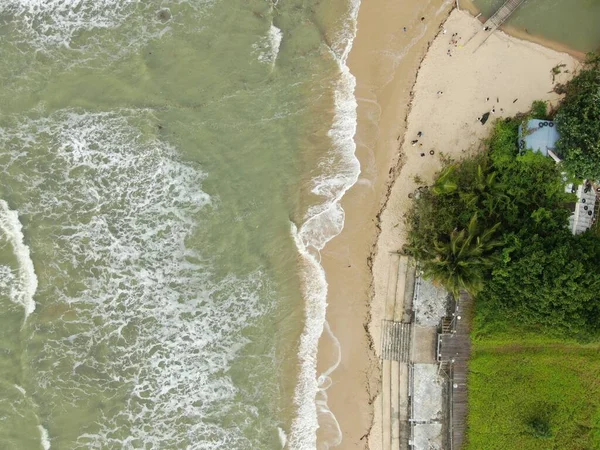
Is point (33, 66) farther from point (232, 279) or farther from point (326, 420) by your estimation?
point (326, 420)

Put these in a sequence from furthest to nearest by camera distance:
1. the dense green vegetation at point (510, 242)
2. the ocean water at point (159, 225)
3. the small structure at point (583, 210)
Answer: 1. the ocean water at point (159, 225)
2. the small structure at point (583, 210)
3. the dense green vegetation at point (510, 242)

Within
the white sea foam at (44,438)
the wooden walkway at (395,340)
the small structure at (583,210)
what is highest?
the small structure at (583,210)

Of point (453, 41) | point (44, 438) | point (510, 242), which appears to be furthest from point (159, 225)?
point (453, 41)

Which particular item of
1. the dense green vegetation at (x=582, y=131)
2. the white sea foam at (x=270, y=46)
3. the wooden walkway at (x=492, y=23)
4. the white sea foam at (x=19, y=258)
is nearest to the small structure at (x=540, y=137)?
the dense green vegetation at (x=582, y=131)

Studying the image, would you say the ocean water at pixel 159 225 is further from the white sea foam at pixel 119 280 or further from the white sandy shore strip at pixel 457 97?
the white sandy shore strip at pixel 457 97

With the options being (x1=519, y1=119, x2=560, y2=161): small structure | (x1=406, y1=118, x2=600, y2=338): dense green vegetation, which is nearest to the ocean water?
(x1=406, y1=118, x2=600, y2=338): dense green vegetation

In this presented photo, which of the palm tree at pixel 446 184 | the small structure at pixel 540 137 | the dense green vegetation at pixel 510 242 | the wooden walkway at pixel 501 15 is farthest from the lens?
the wooden walkway at pixel 501 15

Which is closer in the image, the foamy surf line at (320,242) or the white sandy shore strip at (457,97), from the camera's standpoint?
the foamy surf line at (320,242)

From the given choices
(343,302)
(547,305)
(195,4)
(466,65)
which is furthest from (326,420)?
(195,4)
